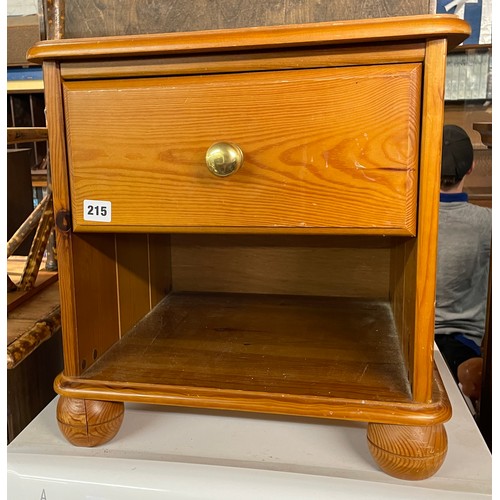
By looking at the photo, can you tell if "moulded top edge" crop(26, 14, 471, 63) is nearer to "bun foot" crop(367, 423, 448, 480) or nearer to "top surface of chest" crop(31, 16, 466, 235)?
"top surface of chest" crop(31, 16, 466, 235)

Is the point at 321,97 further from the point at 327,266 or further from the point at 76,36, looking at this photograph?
the point at 327,266

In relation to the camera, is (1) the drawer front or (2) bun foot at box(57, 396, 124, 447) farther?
(2) bun foot at box(57, 396, 124, 447)

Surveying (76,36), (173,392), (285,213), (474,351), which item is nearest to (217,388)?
(173,392)

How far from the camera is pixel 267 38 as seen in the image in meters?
0.54

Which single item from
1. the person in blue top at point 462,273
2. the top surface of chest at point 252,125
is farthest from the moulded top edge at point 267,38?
the person in blue top at point 462,273

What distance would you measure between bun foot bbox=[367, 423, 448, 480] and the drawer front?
0.71ft

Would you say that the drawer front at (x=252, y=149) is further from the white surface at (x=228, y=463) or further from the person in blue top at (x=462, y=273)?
the person in blue top at (x=462, y=273)

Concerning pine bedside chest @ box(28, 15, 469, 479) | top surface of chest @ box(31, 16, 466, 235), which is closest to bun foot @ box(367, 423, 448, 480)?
pine bedside chest @ box(28, 15, 469, 479)

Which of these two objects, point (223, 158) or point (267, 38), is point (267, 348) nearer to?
point (223, 158)

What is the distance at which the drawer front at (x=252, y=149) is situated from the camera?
1.83 ft

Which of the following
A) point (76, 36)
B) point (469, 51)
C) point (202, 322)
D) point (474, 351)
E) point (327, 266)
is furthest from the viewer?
point (469, 51)

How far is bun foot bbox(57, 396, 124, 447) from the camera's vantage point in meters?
0.66

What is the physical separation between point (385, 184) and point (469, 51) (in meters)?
2.24

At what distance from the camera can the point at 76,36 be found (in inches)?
26.8
